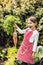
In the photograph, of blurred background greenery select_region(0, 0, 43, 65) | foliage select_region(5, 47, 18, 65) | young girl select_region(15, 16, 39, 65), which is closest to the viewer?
young girl select_region(15, 16, 39, 65)

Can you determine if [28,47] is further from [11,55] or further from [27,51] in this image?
[11,55]

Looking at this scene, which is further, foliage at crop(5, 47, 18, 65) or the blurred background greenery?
the blurred background greenery

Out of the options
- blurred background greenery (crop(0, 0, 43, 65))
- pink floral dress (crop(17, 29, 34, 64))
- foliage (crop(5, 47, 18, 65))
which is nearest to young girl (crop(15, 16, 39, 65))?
pink floral dress (crop(17, 29, 34, 64))

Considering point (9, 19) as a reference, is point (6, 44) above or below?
below

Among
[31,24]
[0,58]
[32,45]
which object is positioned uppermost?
[31,24]

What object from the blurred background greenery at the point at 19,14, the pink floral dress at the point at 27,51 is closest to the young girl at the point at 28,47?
the pink floral dress at the point at 27,51

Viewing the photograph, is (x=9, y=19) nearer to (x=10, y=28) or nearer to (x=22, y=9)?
(x=10, y=28)

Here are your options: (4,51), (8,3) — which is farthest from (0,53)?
(8,3)

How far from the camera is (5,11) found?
7.95 metres

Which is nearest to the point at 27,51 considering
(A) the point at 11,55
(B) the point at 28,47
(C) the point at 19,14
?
(B) the point at 28,47

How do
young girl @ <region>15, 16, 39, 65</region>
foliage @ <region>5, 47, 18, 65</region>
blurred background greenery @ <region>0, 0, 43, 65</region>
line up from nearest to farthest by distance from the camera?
young girl @ <region>15, 16, 39, 65</region> < foliage @ <region>5, 47, 18, 65</region> < blurred background greenery @ <region>0, 0, 43, 65</region>

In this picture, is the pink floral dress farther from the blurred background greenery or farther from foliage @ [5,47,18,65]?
the blurred background greenery

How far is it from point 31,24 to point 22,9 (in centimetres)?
193

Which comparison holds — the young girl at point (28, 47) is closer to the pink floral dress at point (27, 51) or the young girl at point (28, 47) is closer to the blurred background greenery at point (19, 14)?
the pink floral dress at point (27, 51)
